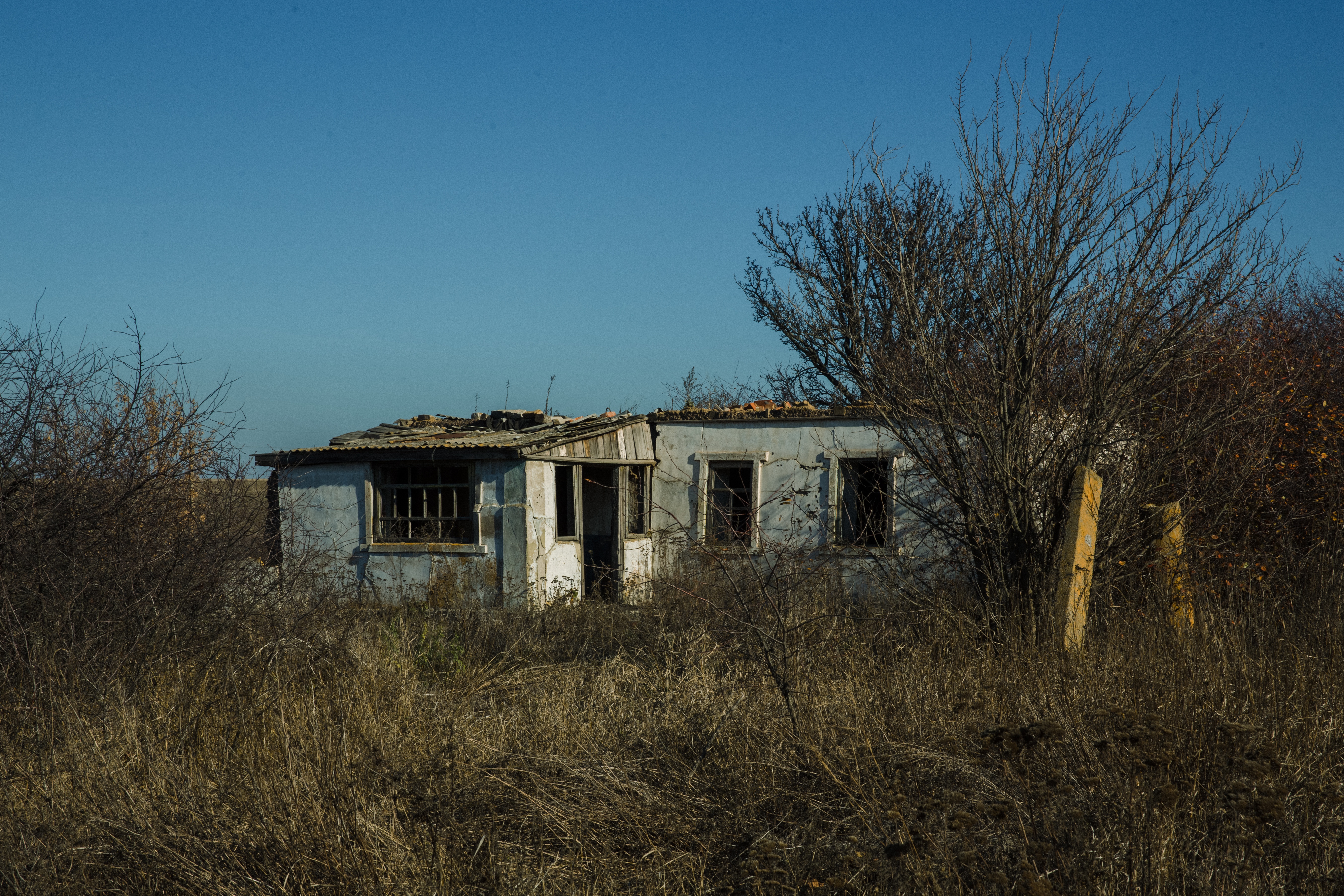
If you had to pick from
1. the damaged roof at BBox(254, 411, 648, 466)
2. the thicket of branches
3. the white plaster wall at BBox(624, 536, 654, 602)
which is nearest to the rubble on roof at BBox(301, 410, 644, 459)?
the damaged roof at BBox(254, 411, 648, 466)

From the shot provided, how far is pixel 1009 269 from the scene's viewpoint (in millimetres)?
6281

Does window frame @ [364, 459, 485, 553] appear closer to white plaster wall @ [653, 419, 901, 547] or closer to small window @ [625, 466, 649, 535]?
small window @ [625, 466, 649, 535]

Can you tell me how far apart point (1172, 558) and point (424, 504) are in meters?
9.29

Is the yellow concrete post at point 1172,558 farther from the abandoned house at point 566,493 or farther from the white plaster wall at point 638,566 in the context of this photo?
the white plaster wall at point 638,566

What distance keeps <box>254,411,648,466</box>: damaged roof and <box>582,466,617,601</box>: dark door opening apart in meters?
0.72

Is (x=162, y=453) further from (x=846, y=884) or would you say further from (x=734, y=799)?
(x=846, y=884)

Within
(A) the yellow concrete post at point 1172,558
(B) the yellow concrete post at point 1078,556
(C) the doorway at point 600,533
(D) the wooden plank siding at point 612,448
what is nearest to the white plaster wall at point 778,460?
(D) the wooden plank siding at point 612,448

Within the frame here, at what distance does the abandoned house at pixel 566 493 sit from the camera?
12.1 metres

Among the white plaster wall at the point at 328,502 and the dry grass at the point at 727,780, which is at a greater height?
the white plaster wall at the point at 328,502

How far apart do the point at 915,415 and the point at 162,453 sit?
5.00 m

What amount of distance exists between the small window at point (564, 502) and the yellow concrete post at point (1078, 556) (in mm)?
7761

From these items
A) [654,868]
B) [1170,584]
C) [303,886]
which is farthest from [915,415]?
[303,886]

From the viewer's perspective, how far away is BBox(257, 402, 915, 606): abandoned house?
12094mm

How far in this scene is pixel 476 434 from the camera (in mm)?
13414
